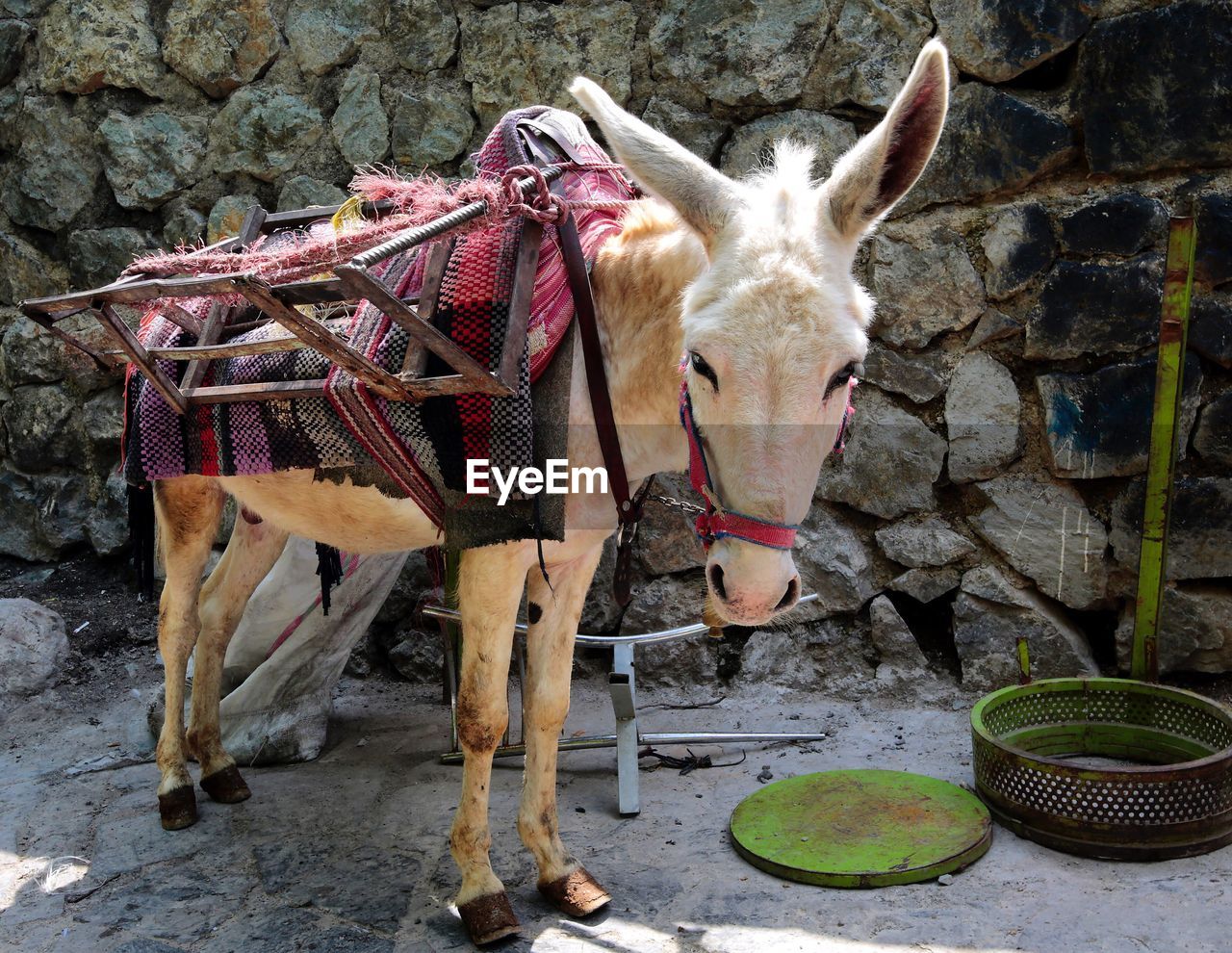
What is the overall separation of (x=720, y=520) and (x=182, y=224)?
10.8 feet

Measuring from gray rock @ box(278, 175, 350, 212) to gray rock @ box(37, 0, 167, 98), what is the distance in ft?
2.45

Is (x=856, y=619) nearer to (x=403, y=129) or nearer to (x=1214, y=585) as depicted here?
(x=1214, y=585)

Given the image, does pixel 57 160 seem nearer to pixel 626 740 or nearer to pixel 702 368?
pixel 626 740

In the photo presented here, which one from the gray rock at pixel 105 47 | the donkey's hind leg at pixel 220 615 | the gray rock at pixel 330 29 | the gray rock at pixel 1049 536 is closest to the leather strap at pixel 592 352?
the donkey's hind leg at pixel 220 615

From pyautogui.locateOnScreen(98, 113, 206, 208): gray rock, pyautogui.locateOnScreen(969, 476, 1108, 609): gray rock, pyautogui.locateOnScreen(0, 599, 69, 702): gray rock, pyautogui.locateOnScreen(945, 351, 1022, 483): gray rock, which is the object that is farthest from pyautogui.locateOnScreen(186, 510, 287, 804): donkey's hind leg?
pyautogui.locateOnScreen(969, 476, 1108, 609): gray rock

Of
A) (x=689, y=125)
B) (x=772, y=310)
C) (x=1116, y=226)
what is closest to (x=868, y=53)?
(x=689, y=125)

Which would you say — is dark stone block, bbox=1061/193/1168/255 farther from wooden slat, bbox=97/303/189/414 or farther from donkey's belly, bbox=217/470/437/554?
wooden slat, bbox=97/303/189/414

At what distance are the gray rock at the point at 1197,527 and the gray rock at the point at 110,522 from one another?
395 centimetres

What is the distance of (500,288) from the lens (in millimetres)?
2135

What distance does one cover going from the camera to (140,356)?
101 inches

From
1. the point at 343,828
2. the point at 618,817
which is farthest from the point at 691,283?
the point at 343,828

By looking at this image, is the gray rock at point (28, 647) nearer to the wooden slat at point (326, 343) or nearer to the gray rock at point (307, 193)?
the gray rock at point (307, 193)

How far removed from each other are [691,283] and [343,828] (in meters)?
1.94

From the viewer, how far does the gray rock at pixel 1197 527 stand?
128 inches
